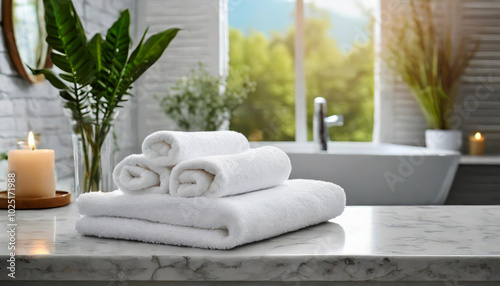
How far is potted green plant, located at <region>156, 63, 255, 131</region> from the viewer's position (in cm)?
283

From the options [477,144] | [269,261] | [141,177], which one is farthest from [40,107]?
[477,144]

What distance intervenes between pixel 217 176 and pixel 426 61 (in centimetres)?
241

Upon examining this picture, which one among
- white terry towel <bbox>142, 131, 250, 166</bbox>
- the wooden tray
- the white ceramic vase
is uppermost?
white terry towel <bbox>142, 131, 250, 166</bbox>

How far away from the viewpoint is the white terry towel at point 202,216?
67cm

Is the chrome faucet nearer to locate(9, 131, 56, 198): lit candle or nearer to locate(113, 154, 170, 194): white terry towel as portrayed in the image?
locate(9, 131, 56, 198): lit candle

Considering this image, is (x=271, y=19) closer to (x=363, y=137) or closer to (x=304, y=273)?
(x=363, y=137)

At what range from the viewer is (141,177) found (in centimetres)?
73

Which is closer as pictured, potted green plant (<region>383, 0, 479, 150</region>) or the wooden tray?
the wooden tray

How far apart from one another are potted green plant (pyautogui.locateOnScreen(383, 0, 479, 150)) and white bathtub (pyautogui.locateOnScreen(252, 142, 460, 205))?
1.76 feet

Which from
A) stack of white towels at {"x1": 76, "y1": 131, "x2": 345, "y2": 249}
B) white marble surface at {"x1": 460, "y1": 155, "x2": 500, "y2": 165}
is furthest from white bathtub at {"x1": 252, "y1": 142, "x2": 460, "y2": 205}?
stack of white towels at {"x1": 76, "y1": 131, "x2": 345, "y2": 249}

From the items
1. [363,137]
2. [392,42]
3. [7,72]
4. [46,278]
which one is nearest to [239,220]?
[46,278]

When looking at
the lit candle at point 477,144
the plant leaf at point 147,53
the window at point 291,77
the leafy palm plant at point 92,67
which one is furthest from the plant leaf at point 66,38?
the window at point 291,77

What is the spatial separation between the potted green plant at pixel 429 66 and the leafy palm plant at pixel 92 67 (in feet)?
6.42

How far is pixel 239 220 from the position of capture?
25.8 inches
